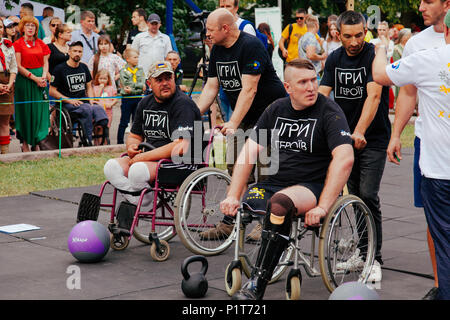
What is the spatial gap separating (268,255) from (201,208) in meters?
1.96

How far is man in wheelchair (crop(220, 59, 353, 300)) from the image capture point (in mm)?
4871

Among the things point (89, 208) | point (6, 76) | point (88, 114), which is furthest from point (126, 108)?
point (89, 208)

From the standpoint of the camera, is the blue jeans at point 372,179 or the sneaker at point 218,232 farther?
the sneaker at point 218,232

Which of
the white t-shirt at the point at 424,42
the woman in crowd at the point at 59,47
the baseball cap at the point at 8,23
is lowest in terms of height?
the white t-shirt at the point at 424,42

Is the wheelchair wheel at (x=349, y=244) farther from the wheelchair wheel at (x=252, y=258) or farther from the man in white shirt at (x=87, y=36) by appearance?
the man in white shirt at (x=87, y=36)

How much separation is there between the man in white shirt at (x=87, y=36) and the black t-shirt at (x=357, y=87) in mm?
8502

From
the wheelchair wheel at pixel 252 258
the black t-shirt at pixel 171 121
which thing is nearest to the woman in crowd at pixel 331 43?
the black t-shirt at pixel 171 121

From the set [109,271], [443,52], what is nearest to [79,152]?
[109,271]

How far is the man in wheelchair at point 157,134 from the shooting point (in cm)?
624

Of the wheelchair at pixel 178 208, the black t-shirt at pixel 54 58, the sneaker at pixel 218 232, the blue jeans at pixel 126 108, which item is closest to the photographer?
the wheelchair at pixel 178 208

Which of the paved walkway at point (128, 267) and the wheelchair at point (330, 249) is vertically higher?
the wheelchair at point (330, 249)

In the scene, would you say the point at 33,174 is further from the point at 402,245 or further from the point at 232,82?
the point at 402,245

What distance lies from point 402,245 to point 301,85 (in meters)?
2.14

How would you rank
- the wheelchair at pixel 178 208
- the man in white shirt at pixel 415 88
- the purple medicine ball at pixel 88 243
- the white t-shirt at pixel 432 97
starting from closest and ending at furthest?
the white t-shirt at pixel 432 97, the man in white shirt at pixel 415 88, the purple medicine ball at pixel 88 243, the wheelchair at pixel 178 208
